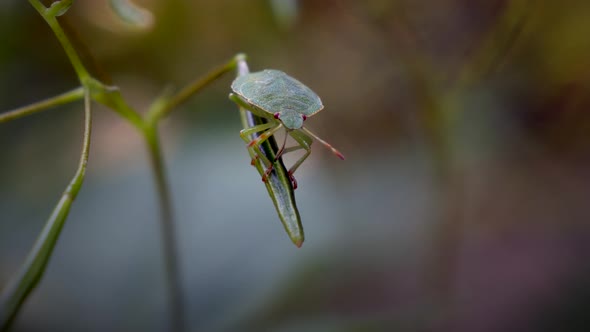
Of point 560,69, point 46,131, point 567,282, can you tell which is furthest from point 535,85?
point 46,131

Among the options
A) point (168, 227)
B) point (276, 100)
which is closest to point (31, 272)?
point (276, 100)

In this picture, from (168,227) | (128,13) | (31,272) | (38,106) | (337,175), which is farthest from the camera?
(337,175)

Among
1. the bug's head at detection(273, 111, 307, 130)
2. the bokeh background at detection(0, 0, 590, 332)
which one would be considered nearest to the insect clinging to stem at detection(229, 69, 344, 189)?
the bug's head at detection(273, 111, 307, 130)

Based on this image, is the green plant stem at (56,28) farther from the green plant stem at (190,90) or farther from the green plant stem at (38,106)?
the green plant stem at (190,90)

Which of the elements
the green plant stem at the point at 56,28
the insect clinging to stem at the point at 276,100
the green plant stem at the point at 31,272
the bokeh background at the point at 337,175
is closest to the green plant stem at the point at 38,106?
the green plant stem at the point at 56,28

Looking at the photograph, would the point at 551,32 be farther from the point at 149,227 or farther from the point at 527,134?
the point at 149,227

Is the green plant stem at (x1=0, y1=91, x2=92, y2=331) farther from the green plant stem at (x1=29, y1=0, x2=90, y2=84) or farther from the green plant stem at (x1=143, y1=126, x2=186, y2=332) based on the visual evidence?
the green plant stem at (x1=143, y1=126, x2=186, y2=332)

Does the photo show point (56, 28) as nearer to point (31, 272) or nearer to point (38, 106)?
point (38, 106)
